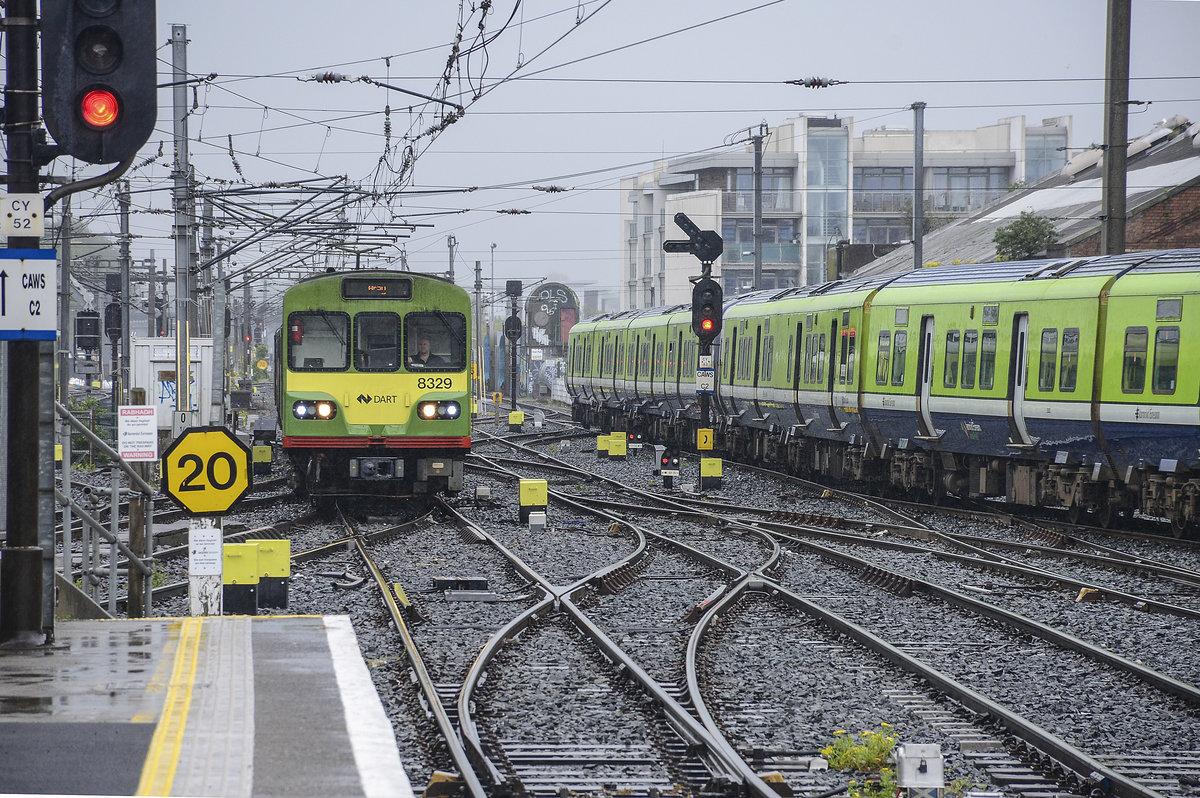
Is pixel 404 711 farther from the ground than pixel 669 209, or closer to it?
closer to it

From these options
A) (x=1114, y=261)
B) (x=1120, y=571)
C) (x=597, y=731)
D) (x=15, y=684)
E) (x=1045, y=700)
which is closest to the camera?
(x=15, y=684)

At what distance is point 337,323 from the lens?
18797mm

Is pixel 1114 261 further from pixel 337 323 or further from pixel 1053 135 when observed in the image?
pixel 1053 135

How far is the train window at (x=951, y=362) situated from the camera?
67.1 feet

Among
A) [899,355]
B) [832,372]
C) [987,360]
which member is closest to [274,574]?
[987,360]

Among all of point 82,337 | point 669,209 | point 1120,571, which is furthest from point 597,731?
point 669,209

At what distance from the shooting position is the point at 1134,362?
17.0 metres

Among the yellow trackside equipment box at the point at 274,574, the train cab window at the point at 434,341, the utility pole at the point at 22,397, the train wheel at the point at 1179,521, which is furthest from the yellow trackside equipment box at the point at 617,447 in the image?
the utility pole at the point at 22,397

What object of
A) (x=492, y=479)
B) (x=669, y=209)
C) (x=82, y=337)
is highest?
(x=669, y=209)

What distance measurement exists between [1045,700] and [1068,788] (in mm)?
1878

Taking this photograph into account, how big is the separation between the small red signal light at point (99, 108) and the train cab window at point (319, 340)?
38.7 ft

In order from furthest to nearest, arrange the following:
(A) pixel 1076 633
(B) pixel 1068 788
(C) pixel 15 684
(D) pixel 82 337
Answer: (D) pixel 82 337 < (A) pixel 1076 633 < (B) pixel 1068 788 < (C) pixel 15 684

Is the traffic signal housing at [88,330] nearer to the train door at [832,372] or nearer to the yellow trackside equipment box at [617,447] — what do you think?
the yellow trackside equipment box at [617,447]

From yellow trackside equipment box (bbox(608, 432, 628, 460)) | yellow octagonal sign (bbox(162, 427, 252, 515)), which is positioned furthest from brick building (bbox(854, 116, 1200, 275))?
yellow octagonal sign (bbox(162, 427, 252, 515))
